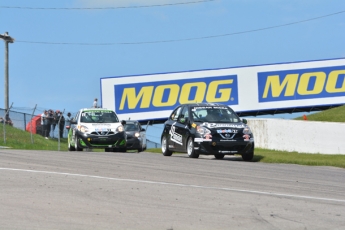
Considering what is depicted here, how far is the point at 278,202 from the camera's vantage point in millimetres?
10234

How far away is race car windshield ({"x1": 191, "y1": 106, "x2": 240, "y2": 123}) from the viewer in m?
21.2

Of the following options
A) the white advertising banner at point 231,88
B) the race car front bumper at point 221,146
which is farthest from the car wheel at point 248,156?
the white advertising banner at point 231,88

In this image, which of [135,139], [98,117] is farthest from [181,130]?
[135,139]

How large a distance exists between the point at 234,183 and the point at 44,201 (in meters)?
3.95

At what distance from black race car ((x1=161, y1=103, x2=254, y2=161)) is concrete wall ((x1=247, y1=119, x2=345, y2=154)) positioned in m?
3.81

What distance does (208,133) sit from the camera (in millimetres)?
→ 20297

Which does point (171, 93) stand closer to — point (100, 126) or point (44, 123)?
point (44, 123)

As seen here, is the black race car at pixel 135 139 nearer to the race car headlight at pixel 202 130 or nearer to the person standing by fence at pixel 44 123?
the person standing by fence at pixel 44 123

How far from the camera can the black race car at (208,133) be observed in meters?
20.3

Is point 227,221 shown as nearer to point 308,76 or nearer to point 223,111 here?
point 223,111

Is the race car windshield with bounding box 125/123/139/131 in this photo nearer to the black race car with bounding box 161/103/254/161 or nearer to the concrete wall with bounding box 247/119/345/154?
the concrete wall with bounding box 247/119/345/154

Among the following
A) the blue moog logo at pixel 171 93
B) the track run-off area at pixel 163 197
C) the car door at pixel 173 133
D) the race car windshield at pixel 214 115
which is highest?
the blue moog logo at pixel 171 93

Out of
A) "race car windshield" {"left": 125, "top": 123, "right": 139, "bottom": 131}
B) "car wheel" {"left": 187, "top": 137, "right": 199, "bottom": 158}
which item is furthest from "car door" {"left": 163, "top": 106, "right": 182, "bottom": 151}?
"race car windshield" {"left": 125, "top": 123, "right": 139, "bottom": 131}

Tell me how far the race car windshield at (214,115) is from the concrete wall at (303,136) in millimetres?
4098
